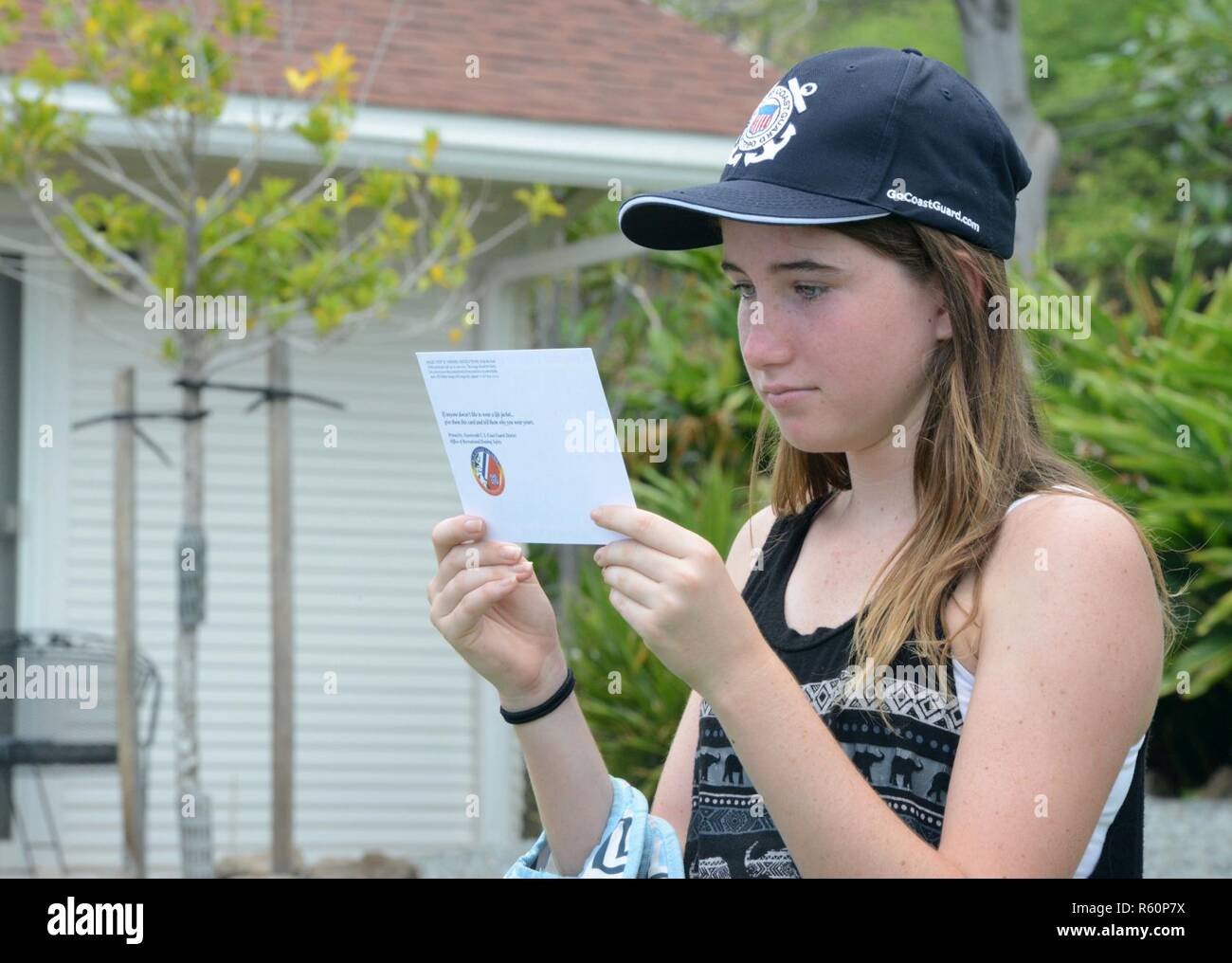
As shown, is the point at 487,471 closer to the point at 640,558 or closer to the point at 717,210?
the point at 640,558

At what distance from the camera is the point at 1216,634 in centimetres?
707

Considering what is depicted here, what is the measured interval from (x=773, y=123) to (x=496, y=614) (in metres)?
0.75

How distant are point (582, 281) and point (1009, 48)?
3.47m

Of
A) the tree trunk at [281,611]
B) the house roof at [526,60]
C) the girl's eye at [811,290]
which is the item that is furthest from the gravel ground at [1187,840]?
the girl's eye at [811,290]

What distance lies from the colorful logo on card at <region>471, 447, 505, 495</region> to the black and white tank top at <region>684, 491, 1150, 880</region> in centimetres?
41

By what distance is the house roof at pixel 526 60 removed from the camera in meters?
6.44

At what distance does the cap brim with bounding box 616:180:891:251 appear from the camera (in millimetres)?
1731

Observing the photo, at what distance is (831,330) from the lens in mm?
1743

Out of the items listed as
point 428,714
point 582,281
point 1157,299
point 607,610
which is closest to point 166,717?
point 428,714

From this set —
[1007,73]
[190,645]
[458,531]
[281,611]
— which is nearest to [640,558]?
[458,531]

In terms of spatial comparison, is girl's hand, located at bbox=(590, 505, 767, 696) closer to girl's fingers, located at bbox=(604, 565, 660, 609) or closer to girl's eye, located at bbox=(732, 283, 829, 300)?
girl's fingers, located at bbox=(604, 565, 660, 609)

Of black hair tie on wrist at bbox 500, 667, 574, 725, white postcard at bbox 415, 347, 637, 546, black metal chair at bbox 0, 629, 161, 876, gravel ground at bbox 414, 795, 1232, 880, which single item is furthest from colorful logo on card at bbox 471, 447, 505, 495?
black metal chair at bbox 0, 629, 161, 876

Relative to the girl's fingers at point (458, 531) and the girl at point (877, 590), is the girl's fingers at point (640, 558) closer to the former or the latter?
the girl at point (877, 590)
